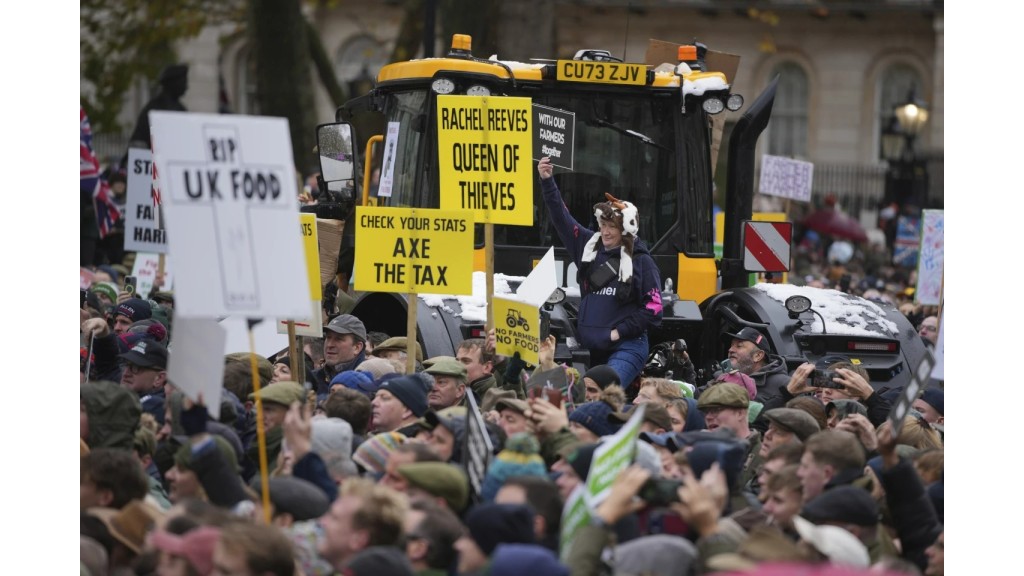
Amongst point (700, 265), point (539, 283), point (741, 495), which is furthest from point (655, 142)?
point (741, 495)

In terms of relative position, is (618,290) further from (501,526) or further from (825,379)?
(501,526)

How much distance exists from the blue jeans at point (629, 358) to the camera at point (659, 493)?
4.15 meters

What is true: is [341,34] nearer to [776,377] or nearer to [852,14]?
[852,14]

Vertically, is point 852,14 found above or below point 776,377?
above

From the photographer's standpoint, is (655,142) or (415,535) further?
(655,142)

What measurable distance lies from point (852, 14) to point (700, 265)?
104ft

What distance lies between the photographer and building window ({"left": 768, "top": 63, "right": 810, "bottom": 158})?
43094 mm

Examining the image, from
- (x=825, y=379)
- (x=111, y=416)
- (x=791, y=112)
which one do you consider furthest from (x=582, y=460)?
(x=791, y=112)

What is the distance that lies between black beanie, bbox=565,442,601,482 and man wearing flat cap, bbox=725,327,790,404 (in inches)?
136

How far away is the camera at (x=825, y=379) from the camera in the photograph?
9491 mm

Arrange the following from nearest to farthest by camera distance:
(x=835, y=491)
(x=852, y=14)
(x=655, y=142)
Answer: (x=835, y=491), (x=655, y=142), (x=852, y=14)

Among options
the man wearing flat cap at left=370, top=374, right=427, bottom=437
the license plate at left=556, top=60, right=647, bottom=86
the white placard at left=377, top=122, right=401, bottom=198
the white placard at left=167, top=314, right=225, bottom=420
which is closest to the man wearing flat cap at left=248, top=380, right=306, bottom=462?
the man wearing flat cap at left=370, top=374, right=427, bottom=437

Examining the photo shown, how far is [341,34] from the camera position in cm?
4244

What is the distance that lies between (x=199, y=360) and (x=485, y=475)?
1.13 metres
